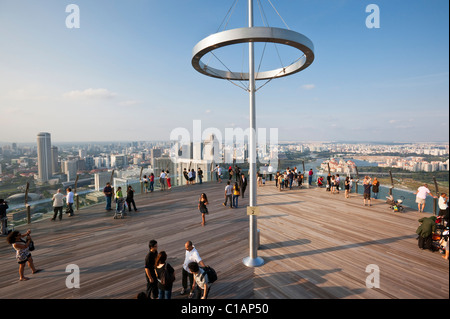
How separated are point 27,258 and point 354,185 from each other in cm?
1800

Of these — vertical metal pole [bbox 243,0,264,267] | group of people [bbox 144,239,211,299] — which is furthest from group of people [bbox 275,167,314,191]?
group of people [bbox 144,239,211,299]

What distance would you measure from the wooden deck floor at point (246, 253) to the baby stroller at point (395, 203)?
510 mm

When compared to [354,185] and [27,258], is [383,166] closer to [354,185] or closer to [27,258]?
[354,185]

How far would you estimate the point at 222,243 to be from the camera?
7.79 meters

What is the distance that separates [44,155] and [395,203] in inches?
936

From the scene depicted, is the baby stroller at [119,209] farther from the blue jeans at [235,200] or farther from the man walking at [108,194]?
the blue jeans at [235,200]

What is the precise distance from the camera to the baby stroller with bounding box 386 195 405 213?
11.2 m

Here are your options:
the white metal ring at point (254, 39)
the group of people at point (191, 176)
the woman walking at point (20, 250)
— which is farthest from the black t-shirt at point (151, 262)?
the group of people at point (191, 176)

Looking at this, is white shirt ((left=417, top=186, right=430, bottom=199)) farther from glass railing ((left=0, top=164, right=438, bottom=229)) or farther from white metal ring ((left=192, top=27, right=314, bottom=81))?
white metal ring ((left=192, top=27, right=314, bottom=81))

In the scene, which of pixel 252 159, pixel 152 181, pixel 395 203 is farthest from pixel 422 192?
pixel 152 181

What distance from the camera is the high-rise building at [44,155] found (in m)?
14.2

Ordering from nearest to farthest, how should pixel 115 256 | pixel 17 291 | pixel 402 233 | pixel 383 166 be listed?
pixel 17 291 → pixel 115 256 → pixel 402 233 → pixel 383 166

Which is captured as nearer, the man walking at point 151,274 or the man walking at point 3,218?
the man walking at point 151,274

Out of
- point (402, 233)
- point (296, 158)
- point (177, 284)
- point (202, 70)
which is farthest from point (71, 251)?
point (296, 158)
